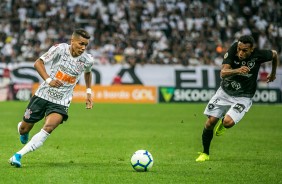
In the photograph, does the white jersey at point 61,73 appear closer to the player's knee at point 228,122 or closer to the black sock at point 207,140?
the black sock at point 207,140

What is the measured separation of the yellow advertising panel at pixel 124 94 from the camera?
33.3 meters

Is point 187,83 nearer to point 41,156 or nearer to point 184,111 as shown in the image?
point 184,111

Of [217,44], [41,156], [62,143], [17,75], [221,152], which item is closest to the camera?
[41,156]

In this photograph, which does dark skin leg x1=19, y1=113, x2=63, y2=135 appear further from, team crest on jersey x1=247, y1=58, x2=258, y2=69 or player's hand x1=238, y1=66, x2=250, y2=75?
team crest on jersey x1=247, y1=58, x2=258, y2=69

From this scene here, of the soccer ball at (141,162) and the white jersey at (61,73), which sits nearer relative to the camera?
the soccer ball at (141,162)

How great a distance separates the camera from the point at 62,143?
1564 centimetres

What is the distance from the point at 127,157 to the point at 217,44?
23.0 metres

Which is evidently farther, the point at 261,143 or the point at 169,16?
the point at 169,16

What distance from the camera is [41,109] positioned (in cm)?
1152

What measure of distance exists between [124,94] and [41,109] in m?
21.9

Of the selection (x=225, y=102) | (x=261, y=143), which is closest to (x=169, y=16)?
(x=261, y=143)

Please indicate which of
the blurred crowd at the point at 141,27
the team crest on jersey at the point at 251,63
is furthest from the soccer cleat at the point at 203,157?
the blurred crowd at the point at 141,27

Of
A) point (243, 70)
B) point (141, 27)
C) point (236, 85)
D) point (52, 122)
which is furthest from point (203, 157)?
point (141, 27)

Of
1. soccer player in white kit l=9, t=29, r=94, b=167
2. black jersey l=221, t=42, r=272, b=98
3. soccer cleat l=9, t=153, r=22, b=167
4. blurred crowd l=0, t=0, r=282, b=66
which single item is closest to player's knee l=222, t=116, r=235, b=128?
black jersey l=221, t=42, r=272, b=98
